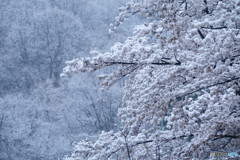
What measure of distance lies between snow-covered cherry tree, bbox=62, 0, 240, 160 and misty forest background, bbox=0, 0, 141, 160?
8299 mm

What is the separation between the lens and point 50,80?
17.0 meters

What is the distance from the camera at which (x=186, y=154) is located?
255 centimetres

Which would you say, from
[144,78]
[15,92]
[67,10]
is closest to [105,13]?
[67,10]

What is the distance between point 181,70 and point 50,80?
1540cm

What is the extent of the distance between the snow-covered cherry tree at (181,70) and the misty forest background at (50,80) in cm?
830

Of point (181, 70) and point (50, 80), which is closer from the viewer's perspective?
point (181, 70)

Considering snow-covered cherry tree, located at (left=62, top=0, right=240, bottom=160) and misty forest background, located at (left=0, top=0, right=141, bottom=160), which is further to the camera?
misty forest background, located at (left=0, top=0, right=141, bottom=160)

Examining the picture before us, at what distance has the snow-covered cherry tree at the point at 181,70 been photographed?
2.01m

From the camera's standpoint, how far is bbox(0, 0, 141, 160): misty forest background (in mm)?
11047

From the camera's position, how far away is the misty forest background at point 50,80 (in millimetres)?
11047

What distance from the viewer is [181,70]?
2285 millimetres

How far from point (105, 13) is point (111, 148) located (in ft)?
69.8

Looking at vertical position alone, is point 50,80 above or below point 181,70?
above

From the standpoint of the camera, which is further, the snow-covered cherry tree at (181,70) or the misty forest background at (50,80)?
the misty forest background at (50,80)
